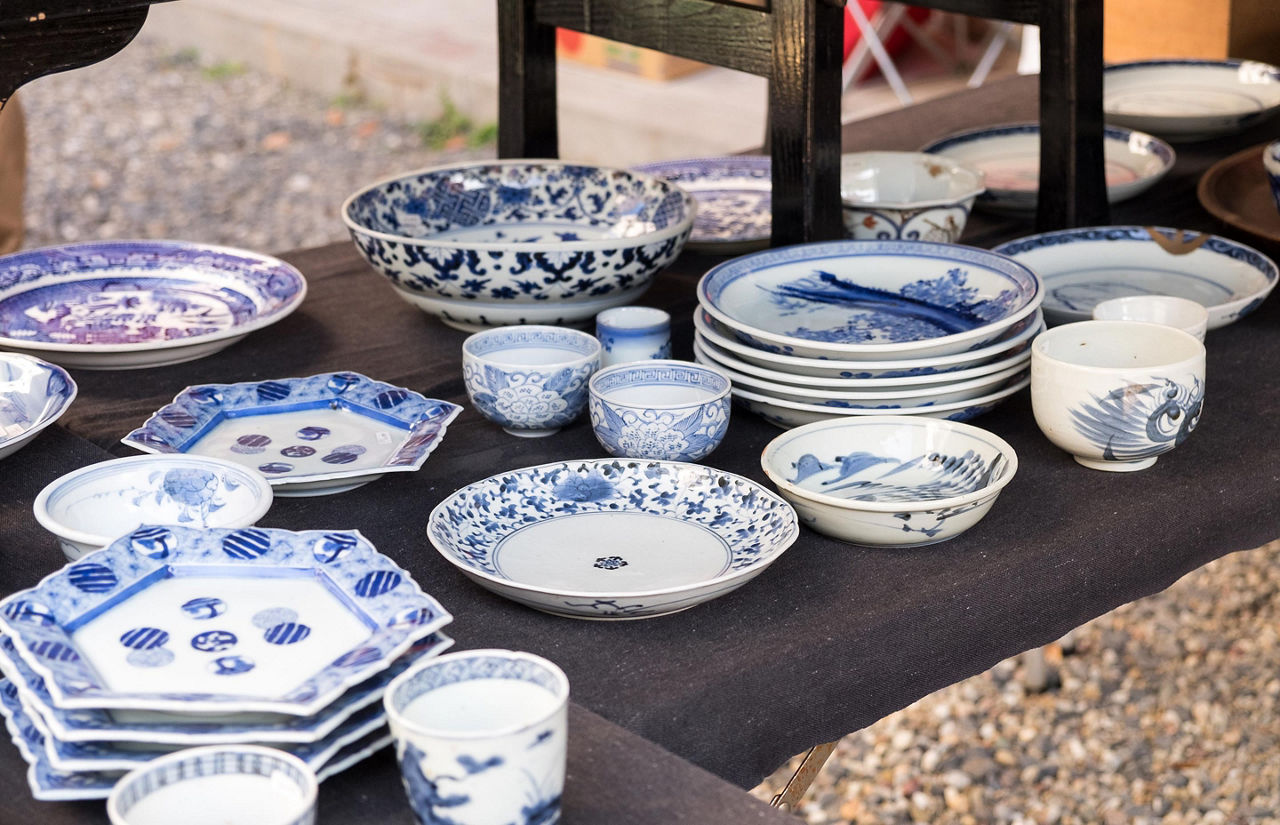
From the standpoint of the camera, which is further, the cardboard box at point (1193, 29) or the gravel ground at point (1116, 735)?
the cardboard box at point (1193, 29)

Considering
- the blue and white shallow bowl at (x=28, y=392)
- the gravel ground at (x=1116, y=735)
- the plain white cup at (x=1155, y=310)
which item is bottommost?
the gravel ground at (x=1116, y=735)

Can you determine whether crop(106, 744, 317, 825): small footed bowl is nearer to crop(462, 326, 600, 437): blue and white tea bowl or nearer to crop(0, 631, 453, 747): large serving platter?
crop(0, 631, 453, 747): large serving platter

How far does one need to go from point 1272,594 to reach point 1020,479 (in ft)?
3.97

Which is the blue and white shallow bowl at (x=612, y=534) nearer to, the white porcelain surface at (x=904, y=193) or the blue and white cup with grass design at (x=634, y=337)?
the blue and white cup with grass design at (x=634, y=337)

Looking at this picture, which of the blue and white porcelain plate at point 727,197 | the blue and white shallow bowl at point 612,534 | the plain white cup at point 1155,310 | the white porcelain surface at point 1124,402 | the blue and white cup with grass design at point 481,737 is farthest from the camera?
the blue and white porcelain plate at point 727,197

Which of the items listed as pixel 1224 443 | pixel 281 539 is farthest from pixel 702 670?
pixel 1224 443

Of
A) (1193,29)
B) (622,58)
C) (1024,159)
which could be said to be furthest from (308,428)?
(622,58)

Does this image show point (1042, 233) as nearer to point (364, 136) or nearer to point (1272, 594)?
point (1272, 594)

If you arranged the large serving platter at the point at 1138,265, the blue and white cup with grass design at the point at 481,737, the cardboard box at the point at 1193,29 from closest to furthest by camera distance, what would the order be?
1. the blue and white cup with grass design at the point at 481,737
2. the large serving platter at the point at 1138,265
3. the cardboard box at the point at 1193,29

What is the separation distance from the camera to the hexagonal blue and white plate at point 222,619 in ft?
2.17

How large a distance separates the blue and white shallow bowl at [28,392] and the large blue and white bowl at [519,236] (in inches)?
10.8

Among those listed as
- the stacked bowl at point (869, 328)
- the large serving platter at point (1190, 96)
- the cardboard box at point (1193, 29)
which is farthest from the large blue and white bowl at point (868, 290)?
the cardboard box at point (1193, 29)

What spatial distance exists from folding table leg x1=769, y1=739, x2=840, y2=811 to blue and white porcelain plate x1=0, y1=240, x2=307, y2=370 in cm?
56

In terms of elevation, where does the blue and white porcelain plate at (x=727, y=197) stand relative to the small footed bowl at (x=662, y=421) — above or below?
above
